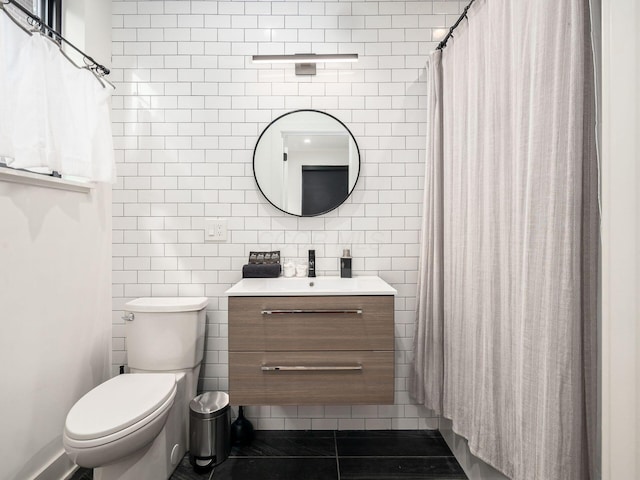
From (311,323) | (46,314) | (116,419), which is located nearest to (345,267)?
(311,323)

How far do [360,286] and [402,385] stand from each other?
0.82 metres

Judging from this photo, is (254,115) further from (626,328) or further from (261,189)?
(626,328)

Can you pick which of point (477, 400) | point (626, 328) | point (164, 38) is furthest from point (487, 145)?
point (164, 38)

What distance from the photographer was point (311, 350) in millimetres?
1646

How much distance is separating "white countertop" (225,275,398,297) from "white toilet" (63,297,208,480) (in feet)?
1.28

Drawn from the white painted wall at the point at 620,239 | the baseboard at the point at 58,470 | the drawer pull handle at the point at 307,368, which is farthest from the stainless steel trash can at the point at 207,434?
the white painted wall at the point at 620,239

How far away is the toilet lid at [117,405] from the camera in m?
1.28

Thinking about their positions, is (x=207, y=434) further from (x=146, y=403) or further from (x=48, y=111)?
(x=48, y=111)

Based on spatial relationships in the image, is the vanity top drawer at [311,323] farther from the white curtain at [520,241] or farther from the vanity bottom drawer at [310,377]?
the white curtain at [520,241]

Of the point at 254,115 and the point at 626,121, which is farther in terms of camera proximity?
the point at 254,115

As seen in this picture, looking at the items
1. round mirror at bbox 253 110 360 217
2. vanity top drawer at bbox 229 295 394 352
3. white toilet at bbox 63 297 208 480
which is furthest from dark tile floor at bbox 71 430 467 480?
round mirror at bbox 253 110 360 217

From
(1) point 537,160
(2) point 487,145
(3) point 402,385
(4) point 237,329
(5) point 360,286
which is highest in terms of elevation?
(2) point 487,145

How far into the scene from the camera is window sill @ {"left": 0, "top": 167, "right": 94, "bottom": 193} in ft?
4.66

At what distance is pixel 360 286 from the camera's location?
5.95ft
